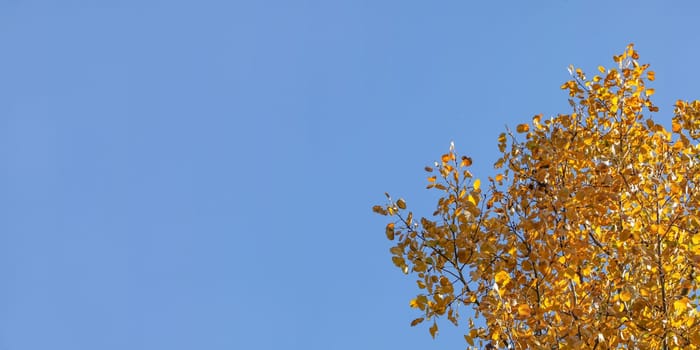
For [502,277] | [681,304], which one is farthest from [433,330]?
[681,304]

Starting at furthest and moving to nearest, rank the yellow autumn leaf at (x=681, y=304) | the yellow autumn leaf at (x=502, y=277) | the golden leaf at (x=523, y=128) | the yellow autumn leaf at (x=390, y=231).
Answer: the golden leaf at (x=523, y=128) < the yellow autumn leaf at (x=390, y=231) < the yellow autumn leaf at (x=502, y=277) < the yellow autumn leaf at (x=681, y=304)

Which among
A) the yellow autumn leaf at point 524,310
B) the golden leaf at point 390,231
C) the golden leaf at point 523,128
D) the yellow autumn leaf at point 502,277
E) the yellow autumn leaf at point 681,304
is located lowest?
the yellow autumn leaf at point 681,304

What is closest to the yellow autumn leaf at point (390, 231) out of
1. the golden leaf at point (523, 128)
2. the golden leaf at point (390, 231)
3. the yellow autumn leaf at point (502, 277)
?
the golden leaf at point (390, 231)

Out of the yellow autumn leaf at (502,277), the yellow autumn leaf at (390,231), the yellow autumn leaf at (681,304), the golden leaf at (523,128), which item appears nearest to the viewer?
the yellow autumn leaf at (681,304)

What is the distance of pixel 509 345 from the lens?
4.51m

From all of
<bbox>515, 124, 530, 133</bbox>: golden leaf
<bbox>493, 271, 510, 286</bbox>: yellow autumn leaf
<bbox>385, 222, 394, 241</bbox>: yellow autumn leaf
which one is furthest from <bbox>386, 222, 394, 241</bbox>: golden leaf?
<bbox>515, 124, 530, 133</bbox>: golden leaf

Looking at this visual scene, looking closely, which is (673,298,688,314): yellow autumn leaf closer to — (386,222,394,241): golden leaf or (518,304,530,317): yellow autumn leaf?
(518,304,530,317): yellow autumn leaf

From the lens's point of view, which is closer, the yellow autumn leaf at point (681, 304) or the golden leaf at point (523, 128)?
the yellow autumn leaf at point (681, 304)

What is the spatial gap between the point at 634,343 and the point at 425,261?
1.28 m

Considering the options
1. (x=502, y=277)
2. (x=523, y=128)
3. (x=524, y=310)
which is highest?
(x=523, y=128)

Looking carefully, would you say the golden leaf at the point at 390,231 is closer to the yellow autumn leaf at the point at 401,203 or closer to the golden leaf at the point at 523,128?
the yellow autumn leaf at the point at 401,203

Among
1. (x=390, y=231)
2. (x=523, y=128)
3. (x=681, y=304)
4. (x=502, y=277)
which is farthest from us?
(x=523, y=128)

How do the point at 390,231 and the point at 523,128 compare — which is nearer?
the point at 390,231

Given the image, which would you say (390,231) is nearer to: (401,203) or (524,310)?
(401,203)
